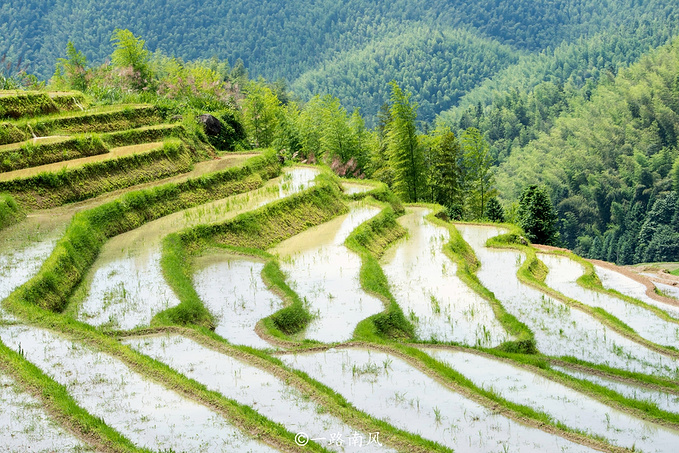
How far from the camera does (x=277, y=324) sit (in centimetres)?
1308

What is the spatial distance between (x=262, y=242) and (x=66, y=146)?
21.0 ft

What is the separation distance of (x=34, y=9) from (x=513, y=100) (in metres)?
78.5

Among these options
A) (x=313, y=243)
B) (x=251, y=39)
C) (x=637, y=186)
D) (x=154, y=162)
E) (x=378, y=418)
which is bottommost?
(x=637, y=186)

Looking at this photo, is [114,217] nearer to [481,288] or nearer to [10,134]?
[10,134]

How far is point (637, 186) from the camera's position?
75.4 metres

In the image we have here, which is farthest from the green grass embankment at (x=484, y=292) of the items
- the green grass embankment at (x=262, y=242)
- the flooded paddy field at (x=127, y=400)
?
the flooded paddy field at (x=127, y=400)

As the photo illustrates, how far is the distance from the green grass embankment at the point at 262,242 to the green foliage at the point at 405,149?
429 inches

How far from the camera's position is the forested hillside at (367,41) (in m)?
137

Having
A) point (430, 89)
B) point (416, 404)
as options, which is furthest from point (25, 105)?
point (430, 89)

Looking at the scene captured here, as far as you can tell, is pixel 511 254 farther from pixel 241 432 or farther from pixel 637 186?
pixel 637 186

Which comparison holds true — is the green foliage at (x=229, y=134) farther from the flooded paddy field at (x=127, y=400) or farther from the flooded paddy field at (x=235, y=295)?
the flooded paddy field at (x=127, y=400)

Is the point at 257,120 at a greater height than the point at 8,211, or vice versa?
the point at 257,120

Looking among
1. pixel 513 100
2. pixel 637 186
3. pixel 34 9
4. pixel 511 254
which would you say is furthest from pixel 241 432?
pixel 513 100

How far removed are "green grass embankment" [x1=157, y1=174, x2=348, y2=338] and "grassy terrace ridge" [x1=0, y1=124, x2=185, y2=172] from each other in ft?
17.4
